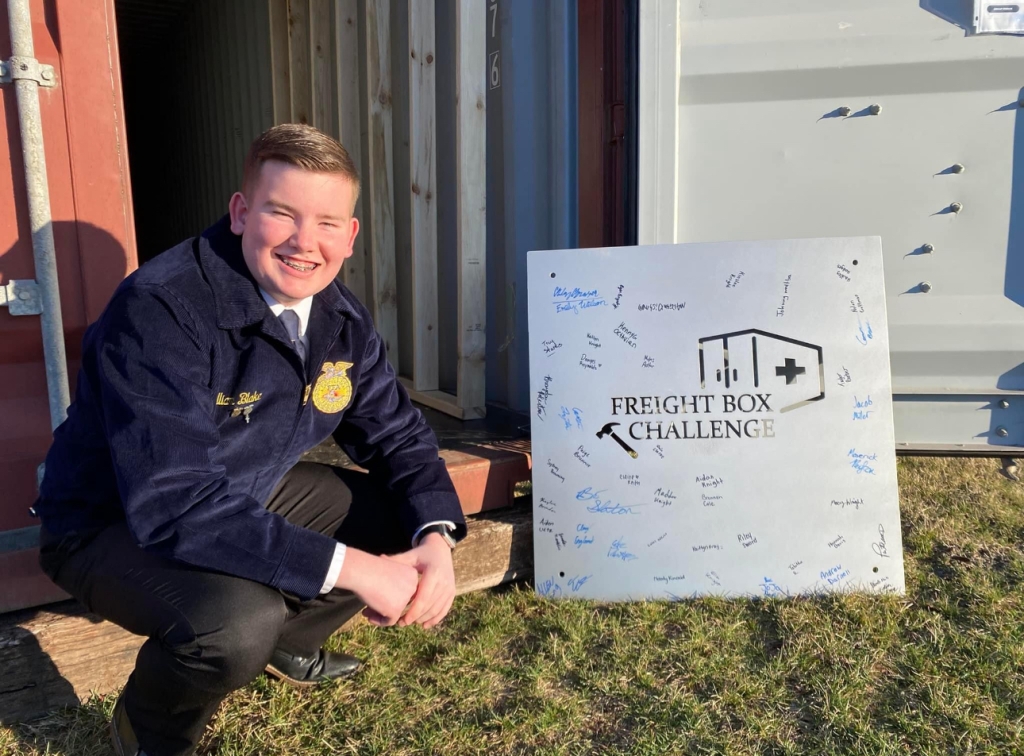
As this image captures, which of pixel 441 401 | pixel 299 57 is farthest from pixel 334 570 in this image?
pixel 299 57

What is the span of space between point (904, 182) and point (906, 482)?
1531 millimetres

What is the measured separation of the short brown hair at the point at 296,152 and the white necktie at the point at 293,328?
0.30 meters

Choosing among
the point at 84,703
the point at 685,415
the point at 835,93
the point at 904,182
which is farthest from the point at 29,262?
the point at 904,182

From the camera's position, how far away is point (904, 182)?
9.17ft

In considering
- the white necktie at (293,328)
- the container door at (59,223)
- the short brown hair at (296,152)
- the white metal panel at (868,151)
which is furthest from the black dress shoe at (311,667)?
the white metal panel at (868,151)

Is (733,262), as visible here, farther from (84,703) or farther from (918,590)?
(84,703)

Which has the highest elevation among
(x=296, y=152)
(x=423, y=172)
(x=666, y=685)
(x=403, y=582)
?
(x=423, y=172)

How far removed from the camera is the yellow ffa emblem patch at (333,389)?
2006mm

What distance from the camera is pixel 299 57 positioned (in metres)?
4.95

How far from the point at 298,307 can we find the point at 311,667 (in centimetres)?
101
